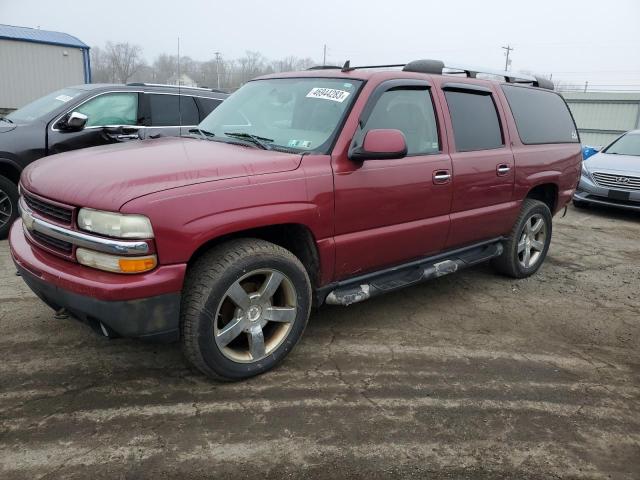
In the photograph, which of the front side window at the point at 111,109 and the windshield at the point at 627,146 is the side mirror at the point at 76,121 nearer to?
the front side window at the point at 111,109

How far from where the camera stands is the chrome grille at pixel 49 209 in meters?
2.67

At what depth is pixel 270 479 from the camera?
2.28 meters

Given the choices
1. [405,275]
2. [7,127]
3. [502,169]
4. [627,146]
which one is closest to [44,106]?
[7,127]

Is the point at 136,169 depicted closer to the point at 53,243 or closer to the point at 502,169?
the point at 53,243

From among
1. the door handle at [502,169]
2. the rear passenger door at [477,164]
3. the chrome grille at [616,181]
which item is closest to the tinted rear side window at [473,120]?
the rear passenger door at [477,164]

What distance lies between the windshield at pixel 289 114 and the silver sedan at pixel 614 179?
21.8 feet

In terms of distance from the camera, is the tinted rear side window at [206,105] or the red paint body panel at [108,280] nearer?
the red paint body panel at [108,280]

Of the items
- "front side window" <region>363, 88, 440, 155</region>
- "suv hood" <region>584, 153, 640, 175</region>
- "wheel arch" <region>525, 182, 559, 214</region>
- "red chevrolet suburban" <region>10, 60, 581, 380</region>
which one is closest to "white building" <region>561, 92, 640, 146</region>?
"suv hood" <region>584, 153, 640, 175</region>

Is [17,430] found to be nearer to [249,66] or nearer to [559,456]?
[559,456]

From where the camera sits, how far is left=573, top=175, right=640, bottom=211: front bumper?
27.9 feet

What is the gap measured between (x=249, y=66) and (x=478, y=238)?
64.6 ft

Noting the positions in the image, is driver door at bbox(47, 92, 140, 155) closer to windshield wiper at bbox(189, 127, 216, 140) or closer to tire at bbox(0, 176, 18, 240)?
tire at bbox(0, 176, 18, 240)

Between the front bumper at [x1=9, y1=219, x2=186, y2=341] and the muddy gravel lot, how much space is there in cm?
49

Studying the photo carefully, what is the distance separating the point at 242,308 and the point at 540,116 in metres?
3.79
